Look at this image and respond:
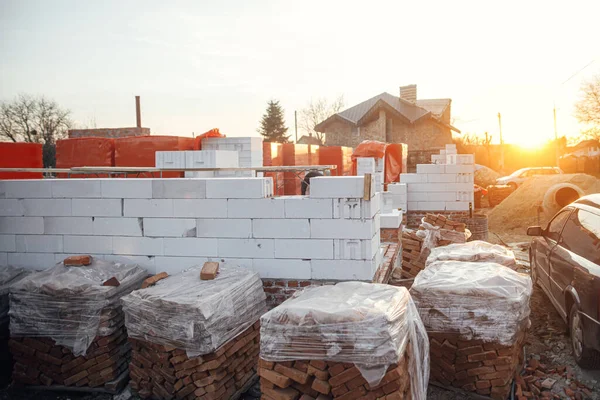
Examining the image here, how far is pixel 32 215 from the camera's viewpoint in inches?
216

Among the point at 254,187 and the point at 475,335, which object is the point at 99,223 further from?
the point at 475,335

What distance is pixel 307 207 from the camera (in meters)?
4.86

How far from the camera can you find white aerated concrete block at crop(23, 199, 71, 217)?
17.7 ft

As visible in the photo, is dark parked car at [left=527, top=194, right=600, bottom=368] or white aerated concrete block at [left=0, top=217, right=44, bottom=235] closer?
dark parked car at [left=527, top=194, right=600, bottom=368]

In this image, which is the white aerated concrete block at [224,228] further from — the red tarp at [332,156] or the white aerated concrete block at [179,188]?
the red tarp at [332,156]

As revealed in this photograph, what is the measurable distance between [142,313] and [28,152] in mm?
6395

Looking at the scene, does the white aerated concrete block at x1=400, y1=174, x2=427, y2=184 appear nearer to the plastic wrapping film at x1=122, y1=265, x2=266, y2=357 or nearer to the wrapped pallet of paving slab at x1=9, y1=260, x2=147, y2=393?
the plastic wrapping film at x1=122, y1=265, x2=266, y2=357

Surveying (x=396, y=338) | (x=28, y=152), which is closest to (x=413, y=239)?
(x=396, y=338)

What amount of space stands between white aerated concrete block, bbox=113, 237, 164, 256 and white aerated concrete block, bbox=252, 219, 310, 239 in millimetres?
1133

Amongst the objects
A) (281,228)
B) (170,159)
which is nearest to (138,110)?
(170,159)

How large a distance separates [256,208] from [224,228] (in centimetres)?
43

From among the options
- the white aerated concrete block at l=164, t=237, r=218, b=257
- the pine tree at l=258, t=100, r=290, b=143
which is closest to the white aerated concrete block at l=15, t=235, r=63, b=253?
the white aerated concrete block at l=164, t=237, r=218, b=257

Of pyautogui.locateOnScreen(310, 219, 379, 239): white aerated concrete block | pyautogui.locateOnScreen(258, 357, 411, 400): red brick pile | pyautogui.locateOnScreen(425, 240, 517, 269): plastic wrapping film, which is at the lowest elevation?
pyautogui.locateOnScreen(258, 357, 411, 400): red brick pile

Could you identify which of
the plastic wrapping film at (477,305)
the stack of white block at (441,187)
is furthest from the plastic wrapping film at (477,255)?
the stack of white block at (441,187)
